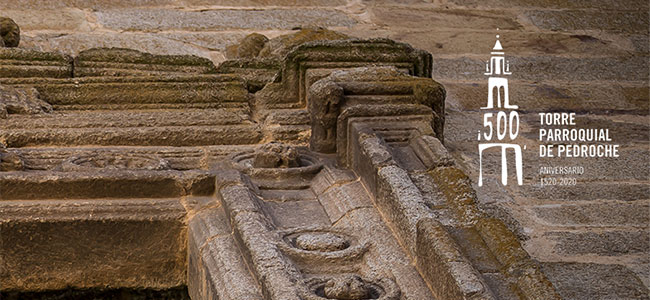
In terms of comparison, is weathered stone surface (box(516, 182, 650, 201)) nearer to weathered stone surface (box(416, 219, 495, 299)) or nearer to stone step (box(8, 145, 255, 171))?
stone step (box(8, 145, 255, 171))

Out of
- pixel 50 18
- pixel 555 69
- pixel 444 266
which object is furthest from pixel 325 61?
pixel 50 18

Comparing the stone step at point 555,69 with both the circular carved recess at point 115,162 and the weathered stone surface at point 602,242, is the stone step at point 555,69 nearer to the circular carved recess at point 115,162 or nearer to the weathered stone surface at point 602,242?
the weathered stone surface at point 602,242

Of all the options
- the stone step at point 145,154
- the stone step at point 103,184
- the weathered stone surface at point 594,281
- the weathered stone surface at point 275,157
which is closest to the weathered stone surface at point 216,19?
the stone step at point 145,154

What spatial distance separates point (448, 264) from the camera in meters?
3.68

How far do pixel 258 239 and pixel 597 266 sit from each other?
63.5 inches

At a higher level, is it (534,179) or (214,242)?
(214,242)

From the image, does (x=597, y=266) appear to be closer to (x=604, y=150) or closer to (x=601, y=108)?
(x=604, y=150)

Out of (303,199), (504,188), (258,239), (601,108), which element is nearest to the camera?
(258,239)

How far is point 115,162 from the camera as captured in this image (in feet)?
15.9

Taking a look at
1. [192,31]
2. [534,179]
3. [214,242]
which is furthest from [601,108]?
[214,242]

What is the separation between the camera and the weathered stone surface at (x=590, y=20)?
27.4 ft

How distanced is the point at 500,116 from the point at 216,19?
201 cm

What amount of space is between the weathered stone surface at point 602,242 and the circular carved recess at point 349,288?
62.0 inches

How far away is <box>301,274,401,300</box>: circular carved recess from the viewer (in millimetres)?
3738
